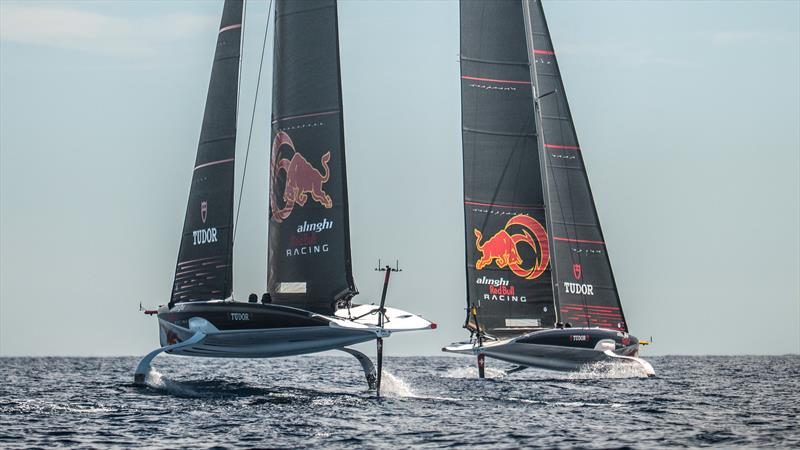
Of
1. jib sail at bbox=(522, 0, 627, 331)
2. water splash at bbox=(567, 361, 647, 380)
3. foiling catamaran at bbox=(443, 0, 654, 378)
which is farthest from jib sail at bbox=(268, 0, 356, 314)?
water splash at bbox=(567, 361, 647, 380)

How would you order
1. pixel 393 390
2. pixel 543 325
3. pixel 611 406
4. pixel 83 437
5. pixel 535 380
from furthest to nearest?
1. pixel 535 380
2. pixel 543 325
3. pixel 393 390
4. pixel 611 406
5. pixel 83 437

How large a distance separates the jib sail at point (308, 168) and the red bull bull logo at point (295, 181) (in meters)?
0.03

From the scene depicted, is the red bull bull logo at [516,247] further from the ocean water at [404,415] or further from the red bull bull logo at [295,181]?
the red bull bull logo at [295,181]

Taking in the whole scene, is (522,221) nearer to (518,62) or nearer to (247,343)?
(518,62)

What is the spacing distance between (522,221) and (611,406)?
11.6 m

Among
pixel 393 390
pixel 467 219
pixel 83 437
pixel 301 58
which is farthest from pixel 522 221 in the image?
pixel 83 437

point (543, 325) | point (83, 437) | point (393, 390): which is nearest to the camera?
point (83, 437)

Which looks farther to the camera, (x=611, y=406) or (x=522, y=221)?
(x=522, y=221)

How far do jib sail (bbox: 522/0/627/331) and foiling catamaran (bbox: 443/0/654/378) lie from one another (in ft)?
0.11

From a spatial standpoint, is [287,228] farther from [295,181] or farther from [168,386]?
[168,386]

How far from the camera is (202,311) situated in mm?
34156

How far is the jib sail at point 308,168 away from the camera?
34.6m

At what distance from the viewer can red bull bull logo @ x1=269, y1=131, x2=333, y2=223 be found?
1379 inches

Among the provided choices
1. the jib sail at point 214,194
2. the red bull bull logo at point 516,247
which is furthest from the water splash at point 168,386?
the red bull bull logo at point 516,247
